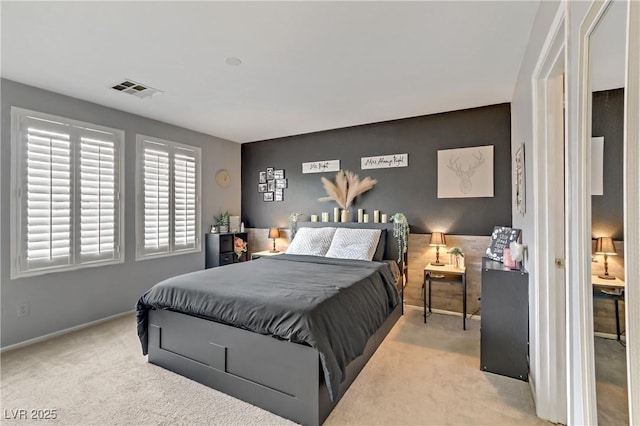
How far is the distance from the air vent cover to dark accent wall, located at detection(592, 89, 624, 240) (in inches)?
135

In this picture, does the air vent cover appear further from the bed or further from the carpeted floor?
the carpeted floor

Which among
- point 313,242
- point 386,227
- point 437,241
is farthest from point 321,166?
point 437,241

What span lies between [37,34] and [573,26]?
3.18 m

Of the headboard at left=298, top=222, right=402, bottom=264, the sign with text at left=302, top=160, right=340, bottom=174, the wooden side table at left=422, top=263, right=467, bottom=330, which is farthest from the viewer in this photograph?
the sign with text at left=302, top=160, right=340, bottom=174

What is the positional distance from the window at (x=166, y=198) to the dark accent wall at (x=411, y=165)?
1229 mm

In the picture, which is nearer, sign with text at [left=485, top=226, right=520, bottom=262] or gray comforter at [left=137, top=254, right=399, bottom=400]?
gray comforter at [left=137, top=254, right=399, bottom=400]

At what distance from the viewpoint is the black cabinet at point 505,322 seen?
2225 millimetres

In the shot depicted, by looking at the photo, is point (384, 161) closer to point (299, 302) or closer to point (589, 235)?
point (299, 302)

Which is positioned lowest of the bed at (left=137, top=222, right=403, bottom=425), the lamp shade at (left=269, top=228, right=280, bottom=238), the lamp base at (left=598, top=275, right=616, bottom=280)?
the bed at (left=137, top=222, right=403, bottom=425)

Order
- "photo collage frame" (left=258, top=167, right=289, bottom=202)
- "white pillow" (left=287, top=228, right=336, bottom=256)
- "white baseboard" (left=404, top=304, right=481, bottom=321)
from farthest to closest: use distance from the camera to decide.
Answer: "photo collage frame" (left=258, top=167, right=289, bottom=202) < "white pillow" (left=287, top=228, right=336, bottom=256) < "white baseboard" (left=404, top=304, right=481, bottom=321)

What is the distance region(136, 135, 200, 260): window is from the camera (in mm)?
3877

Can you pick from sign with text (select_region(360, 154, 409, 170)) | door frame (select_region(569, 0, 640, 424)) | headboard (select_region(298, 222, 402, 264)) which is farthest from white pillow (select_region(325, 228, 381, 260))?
door frame (select_region(569, 0, 640, 424))

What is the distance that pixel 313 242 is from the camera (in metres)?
4.02

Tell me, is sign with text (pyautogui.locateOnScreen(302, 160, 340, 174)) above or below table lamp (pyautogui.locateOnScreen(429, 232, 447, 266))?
above
